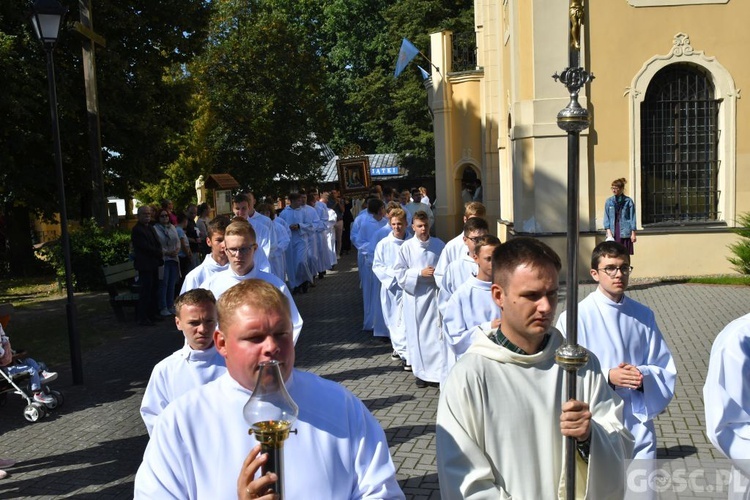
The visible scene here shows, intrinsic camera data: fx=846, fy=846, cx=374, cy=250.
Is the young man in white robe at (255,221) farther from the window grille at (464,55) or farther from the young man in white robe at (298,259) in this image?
the window grille at (464,55)

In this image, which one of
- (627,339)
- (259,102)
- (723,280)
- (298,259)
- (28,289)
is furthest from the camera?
(259,102)

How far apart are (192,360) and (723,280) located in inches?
507

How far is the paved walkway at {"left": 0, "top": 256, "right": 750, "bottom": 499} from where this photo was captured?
671 cm

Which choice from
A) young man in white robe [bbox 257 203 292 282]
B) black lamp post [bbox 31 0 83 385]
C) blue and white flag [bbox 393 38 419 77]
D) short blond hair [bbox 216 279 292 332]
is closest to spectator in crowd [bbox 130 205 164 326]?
young man in white robe [bbox 257 203 292 282]

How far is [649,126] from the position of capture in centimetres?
1647

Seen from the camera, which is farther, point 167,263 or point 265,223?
point 167,263

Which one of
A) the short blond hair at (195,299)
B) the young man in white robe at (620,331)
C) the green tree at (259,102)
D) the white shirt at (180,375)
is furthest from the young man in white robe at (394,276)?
the green tree at (259,102)

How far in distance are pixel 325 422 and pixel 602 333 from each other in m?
2.84

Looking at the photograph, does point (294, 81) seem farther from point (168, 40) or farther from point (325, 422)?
point (325, 422)

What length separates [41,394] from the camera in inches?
336

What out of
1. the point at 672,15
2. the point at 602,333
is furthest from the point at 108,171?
the point at 602,333

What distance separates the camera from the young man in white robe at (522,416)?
9.75 feet

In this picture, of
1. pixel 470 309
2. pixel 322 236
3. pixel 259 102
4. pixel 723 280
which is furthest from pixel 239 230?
pixel 259 102

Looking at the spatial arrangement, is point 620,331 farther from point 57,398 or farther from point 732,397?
point 57,398
